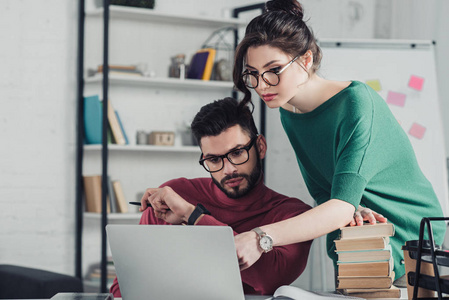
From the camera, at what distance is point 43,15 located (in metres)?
3.22

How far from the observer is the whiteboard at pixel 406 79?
2.80 meters

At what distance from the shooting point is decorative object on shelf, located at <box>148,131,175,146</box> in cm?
325

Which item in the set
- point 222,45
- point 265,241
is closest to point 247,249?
point 265,241

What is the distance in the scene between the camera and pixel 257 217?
59.5 inches

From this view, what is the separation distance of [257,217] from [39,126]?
81.9 inches

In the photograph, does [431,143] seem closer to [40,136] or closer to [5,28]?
[40,136]

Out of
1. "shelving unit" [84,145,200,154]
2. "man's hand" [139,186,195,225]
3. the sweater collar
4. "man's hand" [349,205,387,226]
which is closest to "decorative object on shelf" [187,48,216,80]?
"shelving unit" [84,145,200,154]

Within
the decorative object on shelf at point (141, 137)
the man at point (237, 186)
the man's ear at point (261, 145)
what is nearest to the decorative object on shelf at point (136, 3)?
the decorative object on shelf at point (141, 137)

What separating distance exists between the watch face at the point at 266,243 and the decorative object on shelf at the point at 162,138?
2.24m

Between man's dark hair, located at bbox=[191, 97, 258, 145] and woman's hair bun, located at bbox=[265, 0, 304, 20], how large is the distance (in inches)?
10.9

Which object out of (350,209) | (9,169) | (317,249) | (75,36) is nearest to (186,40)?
(75,36)

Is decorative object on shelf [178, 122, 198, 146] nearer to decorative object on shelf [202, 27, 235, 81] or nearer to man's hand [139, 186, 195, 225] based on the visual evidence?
decorative object on shelf [202, 27, 235, 81]

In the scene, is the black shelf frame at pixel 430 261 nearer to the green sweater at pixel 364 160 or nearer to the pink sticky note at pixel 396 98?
the green sweater at pixel 364 160

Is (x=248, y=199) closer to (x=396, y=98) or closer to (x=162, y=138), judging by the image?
(x=396, y=98)
